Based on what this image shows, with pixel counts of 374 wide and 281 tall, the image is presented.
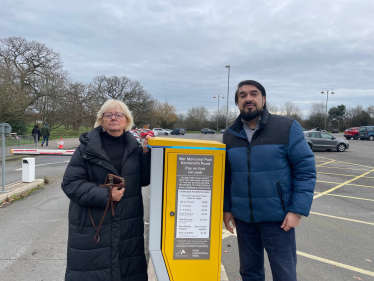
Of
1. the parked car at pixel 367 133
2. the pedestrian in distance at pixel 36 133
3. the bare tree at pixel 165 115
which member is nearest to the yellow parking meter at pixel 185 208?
the pedestrian in distance at pixel 36 133

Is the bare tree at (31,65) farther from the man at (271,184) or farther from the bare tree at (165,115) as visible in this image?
the bare tree at (165,115)

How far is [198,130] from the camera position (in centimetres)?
8088

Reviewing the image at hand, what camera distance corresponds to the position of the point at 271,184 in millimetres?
2021

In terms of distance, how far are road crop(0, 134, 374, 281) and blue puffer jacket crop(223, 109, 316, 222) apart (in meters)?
1.43

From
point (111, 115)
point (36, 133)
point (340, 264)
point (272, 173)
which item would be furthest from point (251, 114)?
point (36, 133)

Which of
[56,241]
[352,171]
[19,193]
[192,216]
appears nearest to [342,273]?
[192,216]

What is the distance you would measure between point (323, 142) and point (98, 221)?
1914 centimetres

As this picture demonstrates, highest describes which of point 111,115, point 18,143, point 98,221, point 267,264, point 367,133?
point 367,133

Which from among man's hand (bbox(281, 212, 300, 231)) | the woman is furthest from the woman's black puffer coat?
man's hand (bbox(281, 212, 300, 231))

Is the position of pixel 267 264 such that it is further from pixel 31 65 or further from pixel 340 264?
pixel 31 65

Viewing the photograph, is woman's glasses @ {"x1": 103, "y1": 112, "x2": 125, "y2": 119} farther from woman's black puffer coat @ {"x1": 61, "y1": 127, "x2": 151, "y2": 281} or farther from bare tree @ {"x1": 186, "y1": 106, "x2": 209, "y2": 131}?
bare tree @ {"x1": 186, "y1": 106, "x2": 209, "y2": 131}

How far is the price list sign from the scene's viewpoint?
200 cm

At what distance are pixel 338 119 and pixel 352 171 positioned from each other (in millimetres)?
65912

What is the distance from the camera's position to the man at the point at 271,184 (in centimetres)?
202
